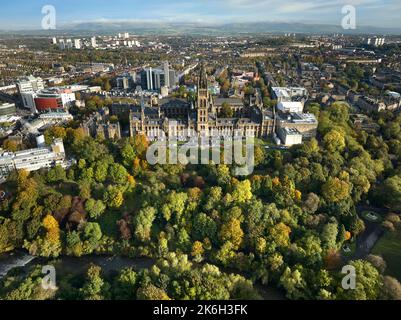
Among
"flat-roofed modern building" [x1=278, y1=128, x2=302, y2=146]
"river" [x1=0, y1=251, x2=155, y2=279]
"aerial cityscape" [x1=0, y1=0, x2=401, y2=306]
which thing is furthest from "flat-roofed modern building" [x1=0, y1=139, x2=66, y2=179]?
"flat-roofed modern building" [x1=278, y1=128, x2=302, y2=146]

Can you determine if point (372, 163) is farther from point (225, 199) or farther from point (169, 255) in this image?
point (169, 255)

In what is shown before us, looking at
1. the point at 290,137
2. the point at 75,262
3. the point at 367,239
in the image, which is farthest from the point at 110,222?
the point at 290,137

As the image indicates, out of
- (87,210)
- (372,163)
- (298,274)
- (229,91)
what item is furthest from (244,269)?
(229,91)

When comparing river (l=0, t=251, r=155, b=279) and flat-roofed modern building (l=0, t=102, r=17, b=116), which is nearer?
river (l=0, t=251, r=155, b=279)

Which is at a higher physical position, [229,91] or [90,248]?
[229,91]

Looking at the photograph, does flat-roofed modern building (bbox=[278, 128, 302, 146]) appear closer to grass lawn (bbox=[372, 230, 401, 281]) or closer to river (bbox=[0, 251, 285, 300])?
grass lawn (bbox=[372, 230, 401, 281])

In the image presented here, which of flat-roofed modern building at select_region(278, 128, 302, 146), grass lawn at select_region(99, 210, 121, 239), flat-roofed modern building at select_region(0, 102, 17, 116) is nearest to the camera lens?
grass lawn at select_region(99, 210, 121, 239)
